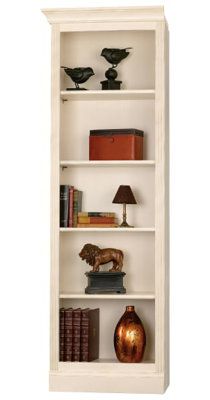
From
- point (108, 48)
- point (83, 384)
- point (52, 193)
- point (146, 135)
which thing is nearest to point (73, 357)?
point (83, 384)

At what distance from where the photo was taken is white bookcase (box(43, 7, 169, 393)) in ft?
20.6

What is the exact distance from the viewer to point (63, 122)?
6.68 metres

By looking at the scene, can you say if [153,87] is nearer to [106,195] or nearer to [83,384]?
[106,195]

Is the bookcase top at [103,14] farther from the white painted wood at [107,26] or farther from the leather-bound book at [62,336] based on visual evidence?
the leather-bound book at [62,336]

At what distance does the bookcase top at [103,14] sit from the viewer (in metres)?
6.28

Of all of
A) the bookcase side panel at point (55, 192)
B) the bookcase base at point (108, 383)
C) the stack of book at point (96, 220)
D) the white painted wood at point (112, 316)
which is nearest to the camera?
the bookcase base at point (108, 383)

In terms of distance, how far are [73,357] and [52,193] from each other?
1038mm

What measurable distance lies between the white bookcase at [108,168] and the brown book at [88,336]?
8 cm

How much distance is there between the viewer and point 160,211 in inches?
246

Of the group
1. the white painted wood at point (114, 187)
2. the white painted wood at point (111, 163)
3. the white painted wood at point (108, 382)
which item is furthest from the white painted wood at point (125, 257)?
the white painted wood at point (108, 382)

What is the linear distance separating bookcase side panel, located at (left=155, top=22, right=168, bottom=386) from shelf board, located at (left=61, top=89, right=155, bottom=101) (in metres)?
0.13

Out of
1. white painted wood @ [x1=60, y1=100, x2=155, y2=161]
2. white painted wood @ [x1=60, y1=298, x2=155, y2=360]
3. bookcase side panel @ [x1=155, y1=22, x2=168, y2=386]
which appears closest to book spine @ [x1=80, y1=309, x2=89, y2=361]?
white painted wood @ [x1=60, y1=298, x2=155, y2=360]

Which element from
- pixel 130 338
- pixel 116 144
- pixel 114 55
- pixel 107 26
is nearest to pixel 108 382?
pixel 130 338

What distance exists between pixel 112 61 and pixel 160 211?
103 centimetres
